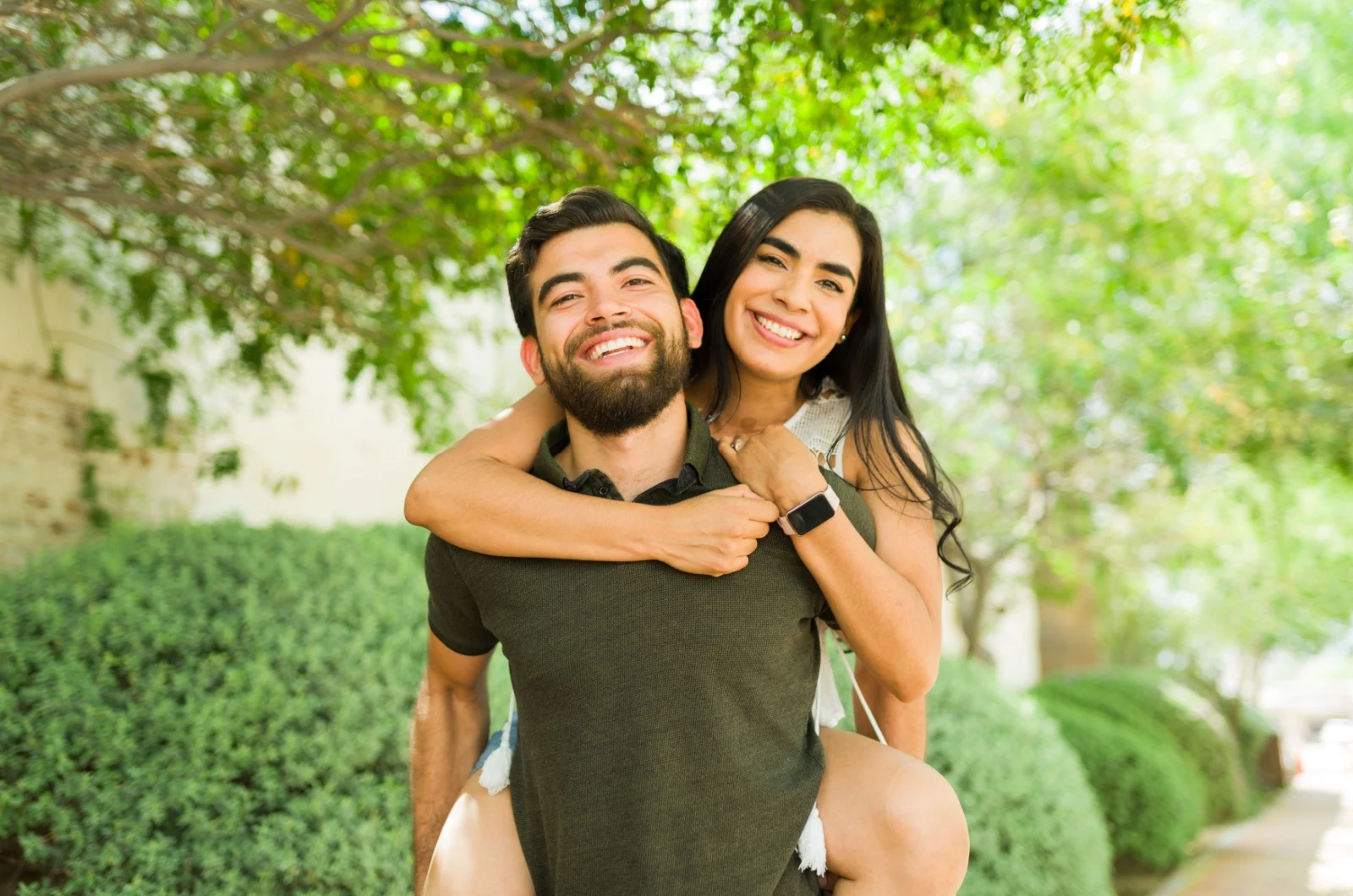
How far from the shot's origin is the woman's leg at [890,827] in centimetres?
253

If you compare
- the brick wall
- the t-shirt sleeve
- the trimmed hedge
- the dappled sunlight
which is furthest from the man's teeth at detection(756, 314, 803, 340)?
the dappled sunlight

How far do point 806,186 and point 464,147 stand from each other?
300 centimetres

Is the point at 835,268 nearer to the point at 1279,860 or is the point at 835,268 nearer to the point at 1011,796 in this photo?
the point at 1011,796

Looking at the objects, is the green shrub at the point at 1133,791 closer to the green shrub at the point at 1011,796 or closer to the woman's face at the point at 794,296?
the green shrub at the point at 1011,796

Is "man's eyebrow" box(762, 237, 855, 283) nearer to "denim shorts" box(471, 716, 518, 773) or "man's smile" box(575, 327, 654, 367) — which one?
"man's smile" box(575, 327, 654, 367)

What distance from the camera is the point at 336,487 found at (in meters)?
10.5

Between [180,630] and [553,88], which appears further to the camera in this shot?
[180,630]

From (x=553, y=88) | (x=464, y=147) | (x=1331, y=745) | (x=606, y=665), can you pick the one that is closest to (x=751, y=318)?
(x=606, y=665)

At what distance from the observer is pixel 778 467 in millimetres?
2605

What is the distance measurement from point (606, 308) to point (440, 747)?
1324mm

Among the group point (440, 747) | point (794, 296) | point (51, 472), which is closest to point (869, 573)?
point (794, 296)

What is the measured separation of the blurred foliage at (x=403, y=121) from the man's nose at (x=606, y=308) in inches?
57.8

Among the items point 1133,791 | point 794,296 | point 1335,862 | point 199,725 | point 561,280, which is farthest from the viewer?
point 1335,862

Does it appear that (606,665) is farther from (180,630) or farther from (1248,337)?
(1248,337)
